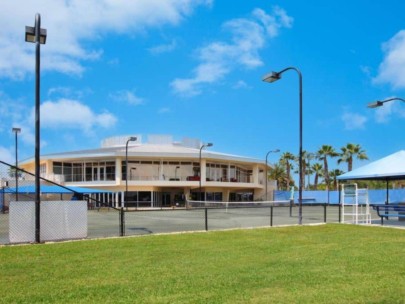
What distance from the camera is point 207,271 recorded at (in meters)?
8.59

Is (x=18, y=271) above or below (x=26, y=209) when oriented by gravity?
below

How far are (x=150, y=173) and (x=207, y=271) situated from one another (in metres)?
52.3

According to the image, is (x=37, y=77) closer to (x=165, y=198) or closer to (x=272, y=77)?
(x=272, y=77)

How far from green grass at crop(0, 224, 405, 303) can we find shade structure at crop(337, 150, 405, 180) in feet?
26.7

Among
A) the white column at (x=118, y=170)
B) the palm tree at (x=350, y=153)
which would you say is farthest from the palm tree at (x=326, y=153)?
the white column at (x=118, y=170)

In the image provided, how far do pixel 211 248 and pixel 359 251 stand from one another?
149 inches

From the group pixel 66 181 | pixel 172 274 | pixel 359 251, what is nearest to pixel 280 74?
pixel 359 251

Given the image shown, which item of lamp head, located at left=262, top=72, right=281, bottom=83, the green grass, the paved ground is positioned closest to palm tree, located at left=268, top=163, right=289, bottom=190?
the paved ground

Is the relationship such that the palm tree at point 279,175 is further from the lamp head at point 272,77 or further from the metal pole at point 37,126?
the metal pole at point 37,126

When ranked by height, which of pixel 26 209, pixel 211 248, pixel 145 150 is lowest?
pixel 211 248

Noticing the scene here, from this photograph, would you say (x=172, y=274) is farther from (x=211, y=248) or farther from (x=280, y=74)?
(x=280, y=74)

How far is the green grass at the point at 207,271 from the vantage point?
6629 mm

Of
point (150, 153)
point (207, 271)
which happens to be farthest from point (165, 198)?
point (207, 271)

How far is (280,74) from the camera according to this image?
20.1m
